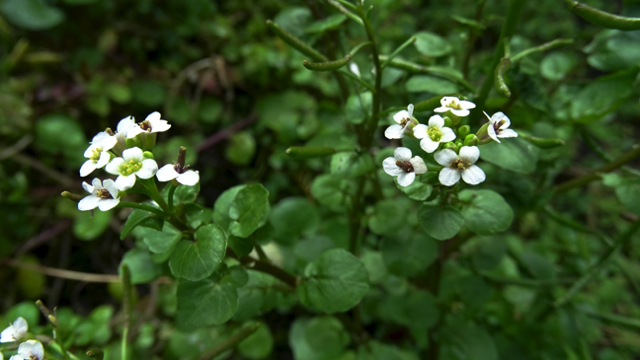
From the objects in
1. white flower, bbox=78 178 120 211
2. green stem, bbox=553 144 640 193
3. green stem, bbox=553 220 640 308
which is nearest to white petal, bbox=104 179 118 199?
white flower, bbox=78 178 120 211

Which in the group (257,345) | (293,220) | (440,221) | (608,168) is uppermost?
(440,221)

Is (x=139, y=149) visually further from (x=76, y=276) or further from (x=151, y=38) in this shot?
(x=151, y=38)

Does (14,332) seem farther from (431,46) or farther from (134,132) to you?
(431,46)

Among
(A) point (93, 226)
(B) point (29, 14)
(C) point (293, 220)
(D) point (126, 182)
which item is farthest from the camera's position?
(B) point (29, 14)

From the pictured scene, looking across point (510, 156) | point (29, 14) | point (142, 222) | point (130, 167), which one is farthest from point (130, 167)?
point (29, 14)

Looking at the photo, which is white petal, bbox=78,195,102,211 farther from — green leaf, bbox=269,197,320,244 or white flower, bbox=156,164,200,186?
green leaf, bbox=269,197,320,244

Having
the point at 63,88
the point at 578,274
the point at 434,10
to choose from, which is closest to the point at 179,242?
the point at 578,274
